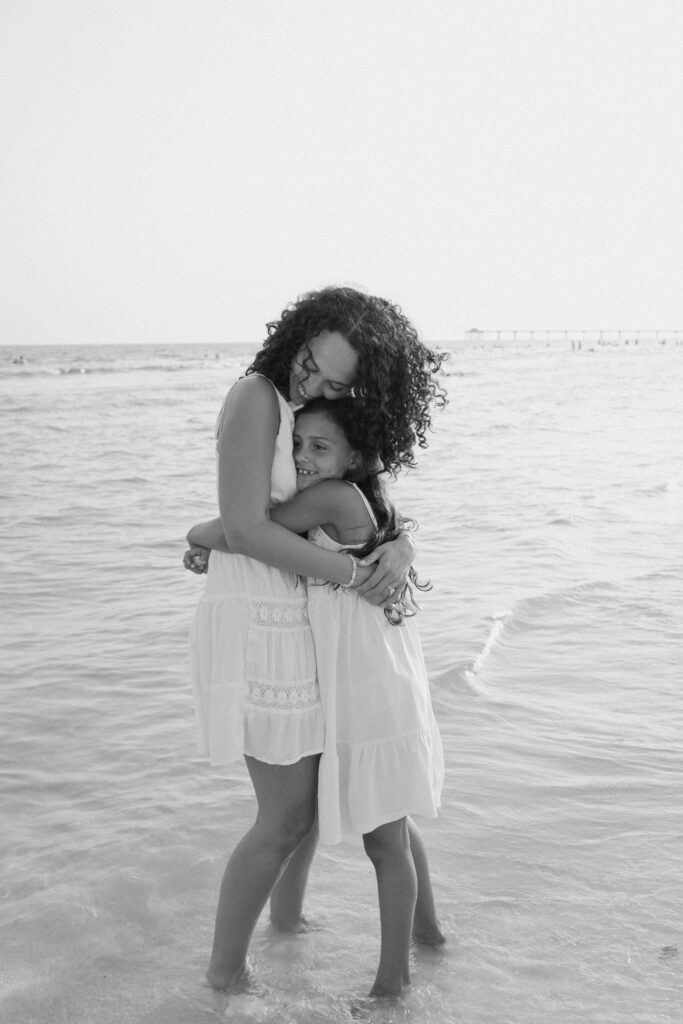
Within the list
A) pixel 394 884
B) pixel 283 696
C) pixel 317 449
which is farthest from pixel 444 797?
pixel 317 449

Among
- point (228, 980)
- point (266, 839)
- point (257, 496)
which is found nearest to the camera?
point (257, 496)

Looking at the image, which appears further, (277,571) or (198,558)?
(198,558)

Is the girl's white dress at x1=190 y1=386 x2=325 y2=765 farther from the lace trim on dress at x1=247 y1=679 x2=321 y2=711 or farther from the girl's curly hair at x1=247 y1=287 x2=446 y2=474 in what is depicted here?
the girl's curly hair at x1=247 y1=287 x2=446 y2=474

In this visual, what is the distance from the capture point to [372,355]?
279 cm

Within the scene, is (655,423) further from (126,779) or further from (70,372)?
(70,372)

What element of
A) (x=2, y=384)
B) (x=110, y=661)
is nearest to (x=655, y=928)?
(x=110, y=661)

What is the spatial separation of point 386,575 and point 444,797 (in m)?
1.74

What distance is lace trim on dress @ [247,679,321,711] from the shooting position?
279cm

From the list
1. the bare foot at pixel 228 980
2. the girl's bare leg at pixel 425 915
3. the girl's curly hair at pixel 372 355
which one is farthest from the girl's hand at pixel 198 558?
the bare foot at pixel 228 980

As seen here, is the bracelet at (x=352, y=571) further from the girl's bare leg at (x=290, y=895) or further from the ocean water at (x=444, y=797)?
the ocean water at (x=444, y=797)

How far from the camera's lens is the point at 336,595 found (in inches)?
111

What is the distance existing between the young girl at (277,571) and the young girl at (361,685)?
50mm

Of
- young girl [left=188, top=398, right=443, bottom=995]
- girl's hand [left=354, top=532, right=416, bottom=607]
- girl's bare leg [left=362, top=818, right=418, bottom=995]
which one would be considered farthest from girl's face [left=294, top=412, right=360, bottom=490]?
girl's bare leg [left=362, top=818, right=418, bottom=995]

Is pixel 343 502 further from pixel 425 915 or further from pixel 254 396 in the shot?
pixel 425 915
